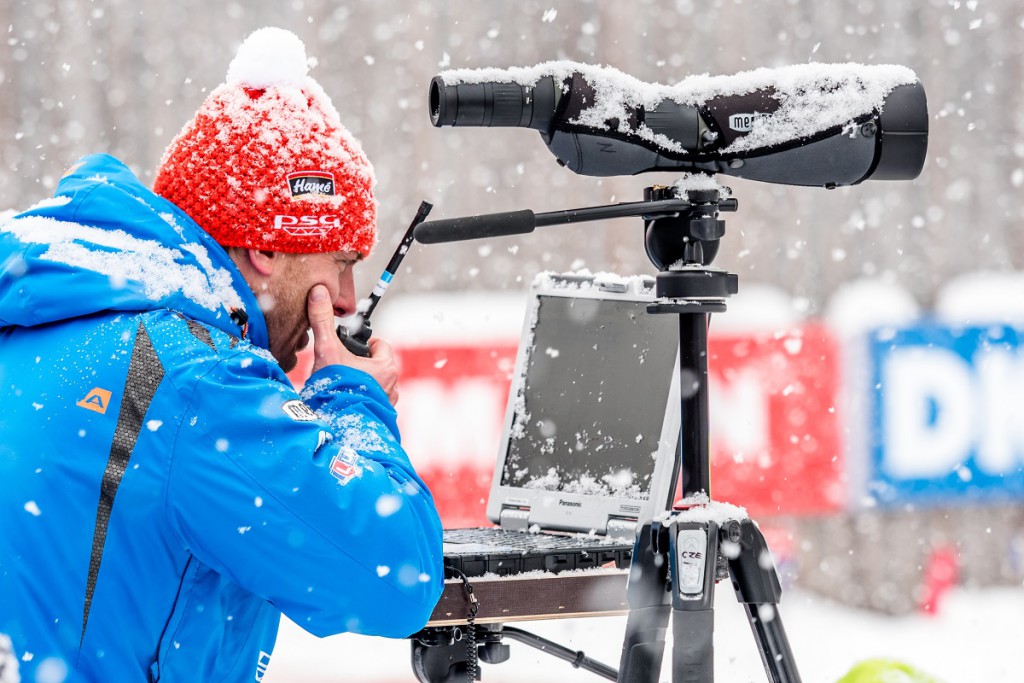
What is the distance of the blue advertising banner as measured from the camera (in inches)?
136

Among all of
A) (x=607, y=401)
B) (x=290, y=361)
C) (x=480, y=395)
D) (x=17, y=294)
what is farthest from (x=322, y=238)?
(x=480, y=395)

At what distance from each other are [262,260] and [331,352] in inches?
5.1

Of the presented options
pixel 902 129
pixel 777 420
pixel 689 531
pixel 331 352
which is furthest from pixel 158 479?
pixel 777 420

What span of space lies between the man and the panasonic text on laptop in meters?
0.28

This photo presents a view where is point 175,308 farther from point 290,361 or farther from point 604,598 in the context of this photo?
point 604,598

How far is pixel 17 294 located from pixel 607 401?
0.70 metres

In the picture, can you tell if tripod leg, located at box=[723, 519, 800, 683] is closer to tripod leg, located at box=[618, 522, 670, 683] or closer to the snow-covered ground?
tripod leg, located at box=[618, 522, 670, 683]

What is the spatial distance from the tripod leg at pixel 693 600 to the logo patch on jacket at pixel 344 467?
0.30 metres

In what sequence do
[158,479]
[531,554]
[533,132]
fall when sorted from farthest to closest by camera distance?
1. [533,132]
2. [531,554]
3. [158,479]

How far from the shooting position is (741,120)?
1.02m

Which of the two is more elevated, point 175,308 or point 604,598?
point 175,308

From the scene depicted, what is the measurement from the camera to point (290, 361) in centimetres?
127

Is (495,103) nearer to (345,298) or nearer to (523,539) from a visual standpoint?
(345,298)

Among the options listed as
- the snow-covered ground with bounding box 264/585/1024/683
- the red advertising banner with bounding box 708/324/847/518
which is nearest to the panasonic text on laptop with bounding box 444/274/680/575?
the snow-covered ground with bounding box 264/585/1024/683
